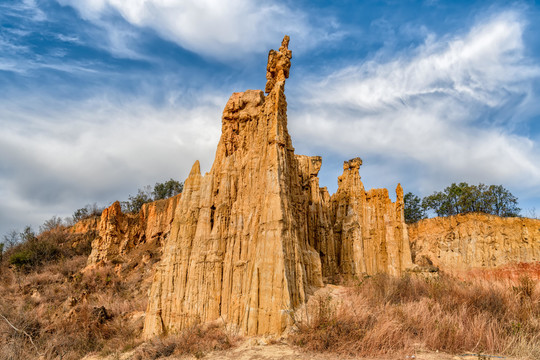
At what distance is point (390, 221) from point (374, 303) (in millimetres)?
14307

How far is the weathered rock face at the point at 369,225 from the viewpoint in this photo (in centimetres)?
2338

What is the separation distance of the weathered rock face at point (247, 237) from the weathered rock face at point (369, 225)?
8.82ft

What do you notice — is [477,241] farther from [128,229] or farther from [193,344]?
[128,229]

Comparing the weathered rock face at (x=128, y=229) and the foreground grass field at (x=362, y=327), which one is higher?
the weathered rock face at (x=128, y=229)

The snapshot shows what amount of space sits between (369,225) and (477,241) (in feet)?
37.0

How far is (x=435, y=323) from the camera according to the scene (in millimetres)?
10352

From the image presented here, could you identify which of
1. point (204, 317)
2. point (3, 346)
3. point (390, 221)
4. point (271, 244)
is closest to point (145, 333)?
point (204, 317)

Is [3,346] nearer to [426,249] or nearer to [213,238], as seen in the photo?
[213,238]

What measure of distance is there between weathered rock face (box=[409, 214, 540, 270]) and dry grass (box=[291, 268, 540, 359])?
713 inches

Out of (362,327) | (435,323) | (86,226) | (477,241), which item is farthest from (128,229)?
(477,241)

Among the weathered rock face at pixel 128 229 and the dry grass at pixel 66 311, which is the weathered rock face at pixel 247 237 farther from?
the weathered rock face at pixel 128 229

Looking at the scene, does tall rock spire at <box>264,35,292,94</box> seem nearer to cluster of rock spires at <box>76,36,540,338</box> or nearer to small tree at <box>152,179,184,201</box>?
cluster of rock spires at <box>76,36,540,338</box>

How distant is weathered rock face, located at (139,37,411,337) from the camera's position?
12.4 m

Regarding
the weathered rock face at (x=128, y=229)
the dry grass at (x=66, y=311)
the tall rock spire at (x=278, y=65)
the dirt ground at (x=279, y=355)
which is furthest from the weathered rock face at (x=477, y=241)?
the weathered rock face at (x=128, y=229)
